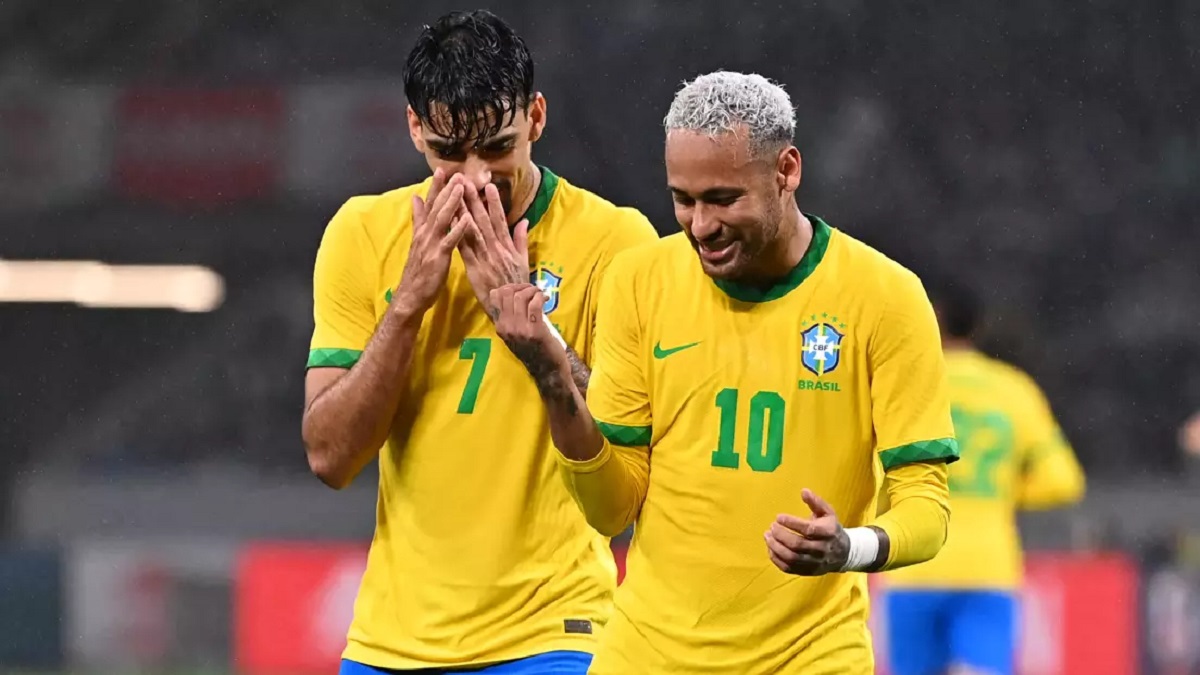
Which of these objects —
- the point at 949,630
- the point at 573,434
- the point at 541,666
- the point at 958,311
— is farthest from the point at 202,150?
the point at 573,434

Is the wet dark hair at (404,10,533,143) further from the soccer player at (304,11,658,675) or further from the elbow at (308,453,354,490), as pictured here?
the elbow at (308,453,354,490)

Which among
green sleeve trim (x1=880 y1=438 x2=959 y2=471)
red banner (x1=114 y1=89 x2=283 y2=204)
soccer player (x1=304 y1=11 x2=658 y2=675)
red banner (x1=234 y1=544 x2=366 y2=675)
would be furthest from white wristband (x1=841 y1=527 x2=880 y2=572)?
red banner (x1=114 y1=89 x2=283 y2=204)

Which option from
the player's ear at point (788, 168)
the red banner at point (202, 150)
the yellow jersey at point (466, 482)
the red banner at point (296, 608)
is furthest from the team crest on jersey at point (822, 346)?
the red banner at point (202, 150)

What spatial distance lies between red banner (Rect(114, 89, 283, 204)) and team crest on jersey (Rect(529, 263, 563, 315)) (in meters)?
11.6

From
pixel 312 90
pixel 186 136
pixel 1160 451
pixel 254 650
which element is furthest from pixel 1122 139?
pixel 254 650

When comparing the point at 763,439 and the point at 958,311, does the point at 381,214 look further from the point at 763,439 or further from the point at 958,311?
the point at 958,311

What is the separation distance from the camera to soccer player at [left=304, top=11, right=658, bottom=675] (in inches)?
130

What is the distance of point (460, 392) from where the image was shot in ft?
11.2

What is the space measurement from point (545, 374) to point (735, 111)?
1.66ft

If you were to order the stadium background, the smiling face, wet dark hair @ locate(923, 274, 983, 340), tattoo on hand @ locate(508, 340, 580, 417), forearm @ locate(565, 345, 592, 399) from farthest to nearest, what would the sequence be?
the stadium background < wet dark hair @ locate(923, 274, 983, 340) < forearm @ locate(565, 345, 592, 399) < tattoo on hand @ locate(508, 340, 580, 417) < the smiling face

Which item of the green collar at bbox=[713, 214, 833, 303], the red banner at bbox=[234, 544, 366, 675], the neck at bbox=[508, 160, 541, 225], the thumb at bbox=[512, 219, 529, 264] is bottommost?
the red banner at bbox=[234, 544, 366, 675]

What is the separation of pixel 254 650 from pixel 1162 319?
25.5 ft

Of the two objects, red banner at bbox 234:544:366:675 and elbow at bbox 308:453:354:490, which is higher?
elbow at bbox 308:453:354:490

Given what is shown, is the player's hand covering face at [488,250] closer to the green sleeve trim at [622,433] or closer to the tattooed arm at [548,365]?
the tattooed arm at [548,365]
